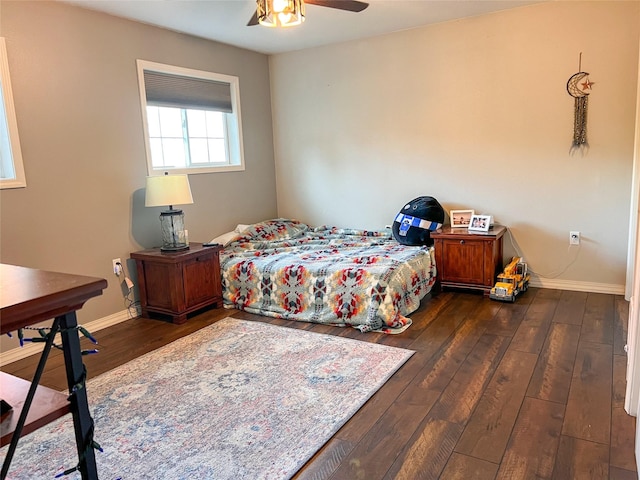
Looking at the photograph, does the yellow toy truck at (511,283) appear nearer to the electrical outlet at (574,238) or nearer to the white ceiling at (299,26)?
the electrical outlet at (574,238)

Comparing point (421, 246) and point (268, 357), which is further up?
point (421, 246)

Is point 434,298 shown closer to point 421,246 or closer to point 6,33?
point 421,246

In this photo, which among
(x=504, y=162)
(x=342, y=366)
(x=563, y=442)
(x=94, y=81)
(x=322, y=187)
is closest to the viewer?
(x=563, y=442)

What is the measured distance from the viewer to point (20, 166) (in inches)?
119

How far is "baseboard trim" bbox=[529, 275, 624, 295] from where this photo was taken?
3.81 m

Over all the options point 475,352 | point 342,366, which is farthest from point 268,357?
point 475,352

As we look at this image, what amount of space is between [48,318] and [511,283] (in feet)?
11.3

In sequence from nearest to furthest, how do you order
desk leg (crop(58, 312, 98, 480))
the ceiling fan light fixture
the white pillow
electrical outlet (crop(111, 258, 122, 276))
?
desk leg (crop(58, 312, 98, 480)), the ceiling fan light fixture, electrical outlet (crop(111, 258, 122, 276)), the white pillow

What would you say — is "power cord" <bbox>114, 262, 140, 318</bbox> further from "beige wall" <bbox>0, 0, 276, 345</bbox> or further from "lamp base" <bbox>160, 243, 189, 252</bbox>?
"lamp base" <bbox>160, 243, 189, 252</bbox>

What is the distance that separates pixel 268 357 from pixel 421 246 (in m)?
1.88

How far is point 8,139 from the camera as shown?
9.79 feet

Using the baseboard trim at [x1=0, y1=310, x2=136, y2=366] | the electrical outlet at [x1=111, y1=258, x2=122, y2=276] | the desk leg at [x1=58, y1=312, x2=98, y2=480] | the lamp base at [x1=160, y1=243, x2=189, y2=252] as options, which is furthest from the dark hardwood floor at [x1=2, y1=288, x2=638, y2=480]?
the desk leg at [x1=58, y1=312, x2=98, y2=480]

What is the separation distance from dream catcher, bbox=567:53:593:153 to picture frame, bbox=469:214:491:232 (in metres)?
0.91

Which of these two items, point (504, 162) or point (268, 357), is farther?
point (504, 162)
